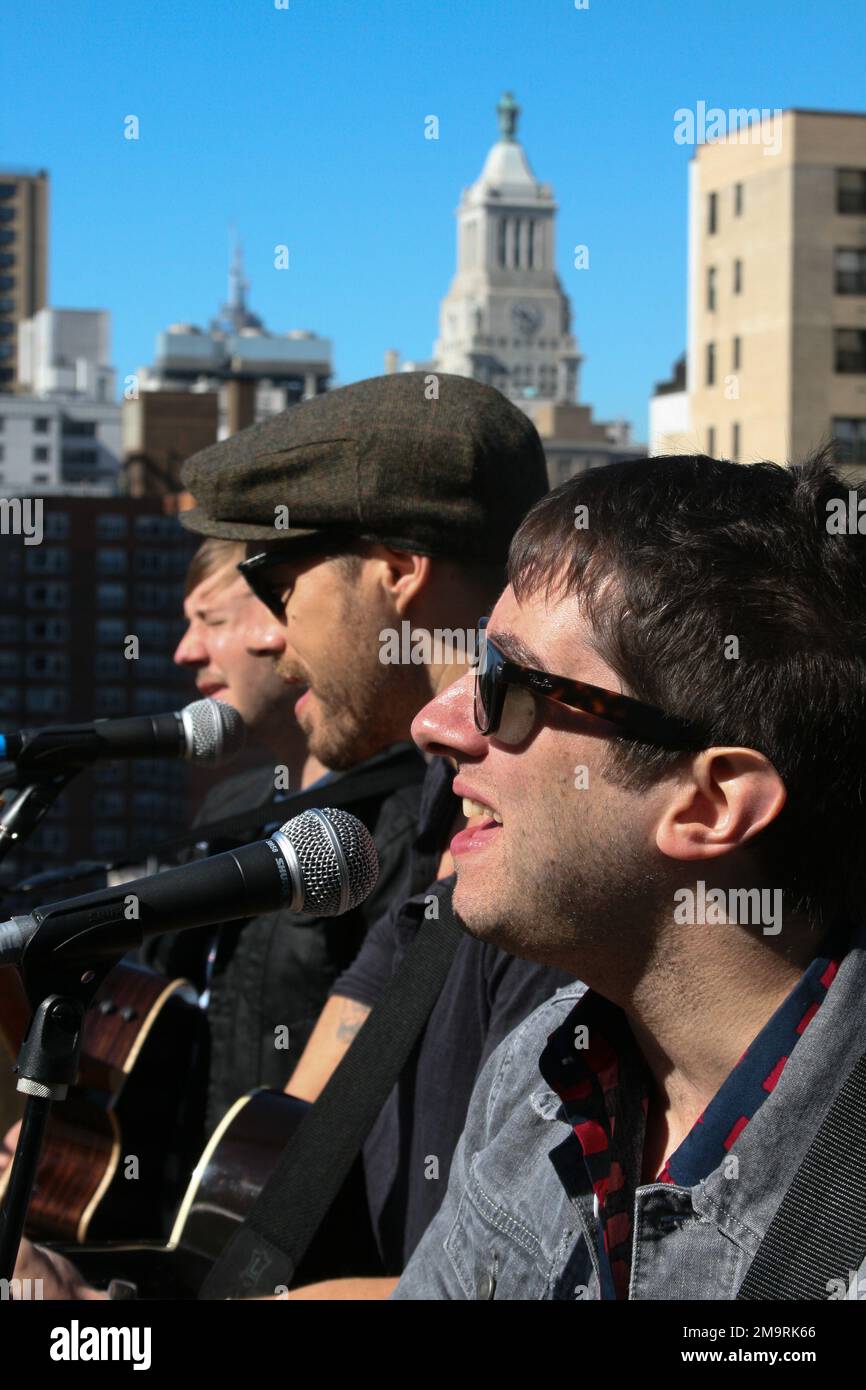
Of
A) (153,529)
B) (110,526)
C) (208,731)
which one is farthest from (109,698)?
(208,731)

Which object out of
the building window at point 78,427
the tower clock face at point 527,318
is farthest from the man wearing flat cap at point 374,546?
the tower clock face at point 527,318

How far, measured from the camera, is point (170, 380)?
129625mm

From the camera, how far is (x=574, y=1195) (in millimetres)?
2189

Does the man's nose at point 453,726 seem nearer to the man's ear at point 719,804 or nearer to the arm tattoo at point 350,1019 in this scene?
the man's ear at point 719,804

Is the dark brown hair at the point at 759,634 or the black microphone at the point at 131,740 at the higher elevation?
the dark brown hair at the point at 759,634

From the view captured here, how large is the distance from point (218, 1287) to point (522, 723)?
3.97 feet

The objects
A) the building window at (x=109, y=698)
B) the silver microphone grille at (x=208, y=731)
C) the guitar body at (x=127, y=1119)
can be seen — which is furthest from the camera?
the building window at (x=109, y=698)

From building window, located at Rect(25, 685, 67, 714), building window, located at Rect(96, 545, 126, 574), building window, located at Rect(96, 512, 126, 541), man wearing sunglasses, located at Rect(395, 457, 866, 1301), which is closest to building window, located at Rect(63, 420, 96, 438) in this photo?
building window, located at Rect(25, 685, 67, 714)

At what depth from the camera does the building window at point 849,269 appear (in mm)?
55781

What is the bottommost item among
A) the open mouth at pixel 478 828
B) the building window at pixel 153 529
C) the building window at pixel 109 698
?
the building window at pixel 109 698

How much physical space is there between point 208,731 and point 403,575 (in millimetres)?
557

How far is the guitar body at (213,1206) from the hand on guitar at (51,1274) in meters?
0.46

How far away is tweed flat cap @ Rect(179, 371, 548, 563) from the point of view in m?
3.39

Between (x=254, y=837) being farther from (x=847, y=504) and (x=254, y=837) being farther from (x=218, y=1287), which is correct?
(x=847, y=504)
